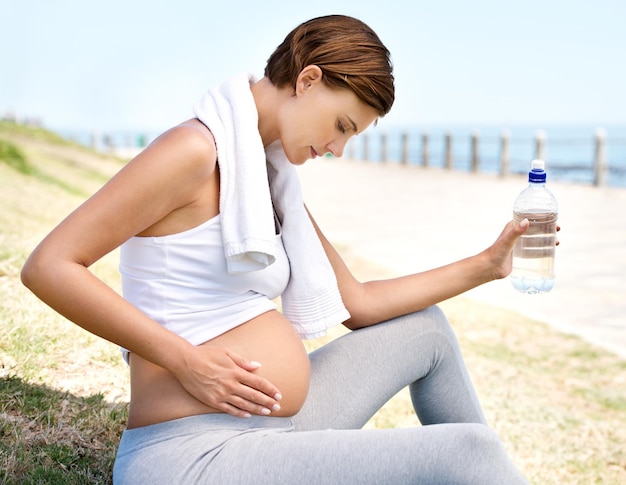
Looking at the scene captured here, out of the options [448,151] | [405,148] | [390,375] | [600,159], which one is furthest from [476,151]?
[390,375]

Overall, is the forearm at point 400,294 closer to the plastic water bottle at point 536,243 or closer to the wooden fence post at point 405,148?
the plastic water bottle at point 536,243

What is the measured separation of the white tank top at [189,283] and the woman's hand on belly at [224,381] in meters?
0.11

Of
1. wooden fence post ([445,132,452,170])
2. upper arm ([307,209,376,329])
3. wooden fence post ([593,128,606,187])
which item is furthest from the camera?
wooden fence post ([445,132,452,170])

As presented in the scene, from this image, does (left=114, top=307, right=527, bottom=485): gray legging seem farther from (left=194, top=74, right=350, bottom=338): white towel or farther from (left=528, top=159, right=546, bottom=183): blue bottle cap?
(left=528, top=159, right=546, bottom=183): blue bottle cap

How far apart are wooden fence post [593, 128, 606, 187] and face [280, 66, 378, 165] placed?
16799mm

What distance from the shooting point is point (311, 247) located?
2240 mm

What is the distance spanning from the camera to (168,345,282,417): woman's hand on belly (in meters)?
1.83

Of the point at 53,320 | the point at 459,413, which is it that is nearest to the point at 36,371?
the point at 53,320

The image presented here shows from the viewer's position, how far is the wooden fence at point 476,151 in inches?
706

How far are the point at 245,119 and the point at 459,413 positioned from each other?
3.51 feet

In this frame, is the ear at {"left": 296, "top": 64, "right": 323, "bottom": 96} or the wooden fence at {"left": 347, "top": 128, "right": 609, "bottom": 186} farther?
the wooden fence at {"left": 347, "top": 128, "right": 609, "bottom": 186}

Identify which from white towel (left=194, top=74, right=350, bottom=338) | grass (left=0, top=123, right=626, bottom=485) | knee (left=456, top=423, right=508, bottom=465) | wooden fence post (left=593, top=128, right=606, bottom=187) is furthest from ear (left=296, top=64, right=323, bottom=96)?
wooden fence post (left=593, top=128, right=606, bottom=187)

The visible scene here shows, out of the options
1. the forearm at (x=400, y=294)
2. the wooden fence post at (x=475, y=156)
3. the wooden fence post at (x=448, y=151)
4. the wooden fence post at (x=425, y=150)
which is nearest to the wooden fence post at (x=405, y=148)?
the wooden fence post at (x=425, y=150)

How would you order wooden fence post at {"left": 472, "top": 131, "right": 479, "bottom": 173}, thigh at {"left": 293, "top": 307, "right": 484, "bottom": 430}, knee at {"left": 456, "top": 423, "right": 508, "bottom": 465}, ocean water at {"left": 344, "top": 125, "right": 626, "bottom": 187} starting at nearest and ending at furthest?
knee at {"left": 456, "top": 423, "right": 508, "bottom": 465}
thigh at {"left": 293, "top": 307, "right": 484, "bottom": 430}
ocean water at {"left": 344, "top": 125, "right": 626, "bottom": 187}
wooden fence post at {"left": 472, "top": 131, "right": 479, "bottom": 173}
